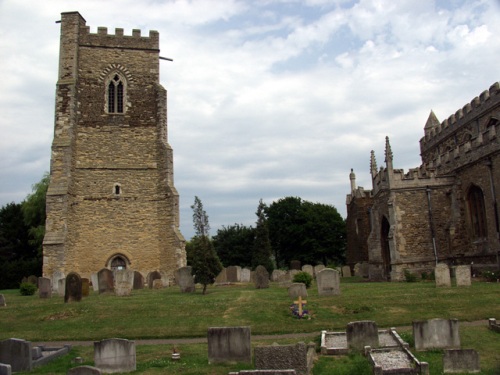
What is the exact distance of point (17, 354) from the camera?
341 inches

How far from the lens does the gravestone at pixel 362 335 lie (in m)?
9.48

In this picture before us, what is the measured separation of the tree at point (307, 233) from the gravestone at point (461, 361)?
43.5 metres

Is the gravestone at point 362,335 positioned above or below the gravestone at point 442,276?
below

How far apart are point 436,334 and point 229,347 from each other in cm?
402

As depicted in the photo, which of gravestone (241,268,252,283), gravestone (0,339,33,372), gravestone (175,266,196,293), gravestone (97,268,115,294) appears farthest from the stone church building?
gravestone (0,339,33,372)

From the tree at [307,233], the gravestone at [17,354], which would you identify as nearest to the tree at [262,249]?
the tree at [307,233]

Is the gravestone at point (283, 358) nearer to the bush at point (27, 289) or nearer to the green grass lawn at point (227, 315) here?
the green grass lawn at point (227, 315)

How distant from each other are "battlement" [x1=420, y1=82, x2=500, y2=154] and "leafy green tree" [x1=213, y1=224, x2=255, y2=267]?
1029 inches

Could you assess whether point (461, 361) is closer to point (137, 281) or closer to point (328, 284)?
point (328, 284)

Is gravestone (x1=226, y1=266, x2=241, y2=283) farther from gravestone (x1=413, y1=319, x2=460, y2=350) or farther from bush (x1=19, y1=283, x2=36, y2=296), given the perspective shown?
gravestone (x1=413, y1=319, x2=460, y2=350)

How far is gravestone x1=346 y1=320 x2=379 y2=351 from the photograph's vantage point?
948 cm

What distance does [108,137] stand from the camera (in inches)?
1112

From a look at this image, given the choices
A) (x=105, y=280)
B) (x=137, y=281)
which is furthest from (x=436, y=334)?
(x=137, y=281)

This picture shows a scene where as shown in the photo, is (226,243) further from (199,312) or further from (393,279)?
(199,312)
